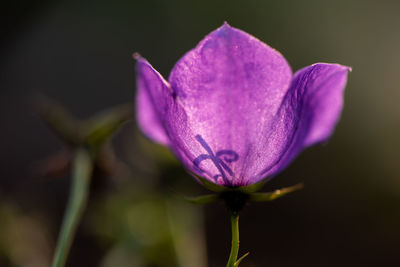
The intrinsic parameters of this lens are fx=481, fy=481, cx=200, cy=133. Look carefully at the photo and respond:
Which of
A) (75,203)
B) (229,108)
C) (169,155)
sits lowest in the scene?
(169,155)

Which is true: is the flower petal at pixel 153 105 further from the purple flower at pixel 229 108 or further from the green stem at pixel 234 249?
the green stem at pixel 234 249

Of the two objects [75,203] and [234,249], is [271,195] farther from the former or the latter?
[75,203]

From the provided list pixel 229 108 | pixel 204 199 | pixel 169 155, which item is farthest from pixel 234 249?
pixel 169 155

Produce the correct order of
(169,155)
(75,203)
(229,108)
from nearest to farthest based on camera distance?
(229,108) → (75,203) → (169,155)

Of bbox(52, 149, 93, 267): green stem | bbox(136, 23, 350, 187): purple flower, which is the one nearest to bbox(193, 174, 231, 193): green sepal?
bbox(136, 23, 350, 187): purple flower

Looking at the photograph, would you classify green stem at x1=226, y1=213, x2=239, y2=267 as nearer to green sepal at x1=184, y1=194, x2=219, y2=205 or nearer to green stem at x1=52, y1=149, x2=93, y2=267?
green sepal at x1=184, y1=194, x2=219, y2=205

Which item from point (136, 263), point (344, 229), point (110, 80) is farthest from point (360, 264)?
point (110, 80)

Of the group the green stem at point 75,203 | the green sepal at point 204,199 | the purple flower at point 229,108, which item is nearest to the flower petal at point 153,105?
the purple flower at point 229,108
